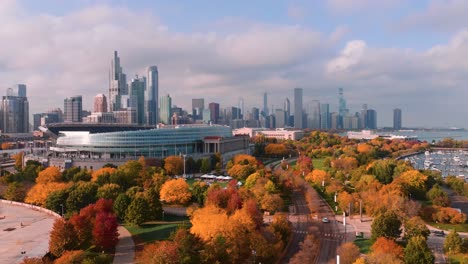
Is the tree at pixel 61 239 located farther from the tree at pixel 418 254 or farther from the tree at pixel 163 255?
the tree at pixel 418 254

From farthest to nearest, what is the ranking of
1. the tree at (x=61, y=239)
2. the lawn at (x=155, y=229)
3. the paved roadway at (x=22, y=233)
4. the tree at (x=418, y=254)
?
1. the lawn at (x=155, y=229)
2. the paved roadway at (x=22, y=233)
3. the tree at (x=61, y=239)
4. the tree at (x=418, y=254)

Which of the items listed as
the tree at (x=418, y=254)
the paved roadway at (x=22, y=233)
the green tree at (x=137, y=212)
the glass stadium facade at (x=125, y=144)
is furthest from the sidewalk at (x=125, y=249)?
the glass stadium facade at (x=125, y=144)

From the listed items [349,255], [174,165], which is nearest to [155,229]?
[349,255]

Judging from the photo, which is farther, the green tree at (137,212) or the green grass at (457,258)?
the green tree at (137,212)

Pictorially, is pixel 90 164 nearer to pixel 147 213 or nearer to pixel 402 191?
pixel 147 213

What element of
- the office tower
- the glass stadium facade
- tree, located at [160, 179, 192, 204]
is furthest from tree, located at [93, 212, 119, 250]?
the office tower

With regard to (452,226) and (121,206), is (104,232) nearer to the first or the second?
(121,206)
